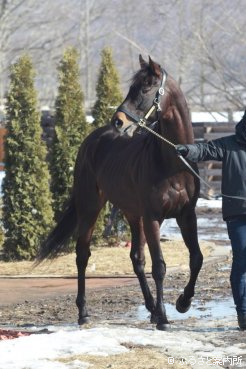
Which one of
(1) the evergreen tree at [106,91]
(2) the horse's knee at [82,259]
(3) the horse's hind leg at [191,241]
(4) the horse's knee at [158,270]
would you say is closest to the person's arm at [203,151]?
(3) the horse's hind leg at [191,241]

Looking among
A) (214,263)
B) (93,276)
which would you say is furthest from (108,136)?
(214,263)

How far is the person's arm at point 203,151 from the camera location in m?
7.82

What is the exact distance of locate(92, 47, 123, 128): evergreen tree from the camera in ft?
50.0

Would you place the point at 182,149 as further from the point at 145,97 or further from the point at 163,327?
the point at 163,327

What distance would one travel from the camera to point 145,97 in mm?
8164

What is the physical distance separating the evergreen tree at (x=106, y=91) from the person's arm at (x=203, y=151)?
7.43 metres

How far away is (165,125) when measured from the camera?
835 cm

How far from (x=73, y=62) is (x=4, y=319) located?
6042mm

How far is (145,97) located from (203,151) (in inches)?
29.1

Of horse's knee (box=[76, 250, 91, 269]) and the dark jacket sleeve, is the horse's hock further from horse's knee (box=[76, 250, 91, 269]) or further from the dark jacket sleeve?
the dark jacket sleeve

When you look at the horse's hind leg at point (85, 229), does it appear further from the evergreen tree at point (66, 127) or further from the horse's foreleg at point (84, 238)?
the evergreen tree at point (66, 127)

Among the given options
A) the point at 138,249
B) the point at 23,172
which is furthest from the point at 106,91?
the point at 138,249

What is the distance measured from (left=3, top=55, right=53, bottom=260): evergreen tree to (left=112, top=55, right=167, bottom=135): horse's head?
19.3ft

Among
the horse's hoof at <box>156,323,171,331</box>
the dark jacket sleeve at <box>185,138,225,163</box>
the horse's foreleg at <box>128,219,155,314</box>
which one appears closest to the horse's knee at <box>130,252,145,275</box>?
the horse's foreleg at <box>128,219,155,314</box>
